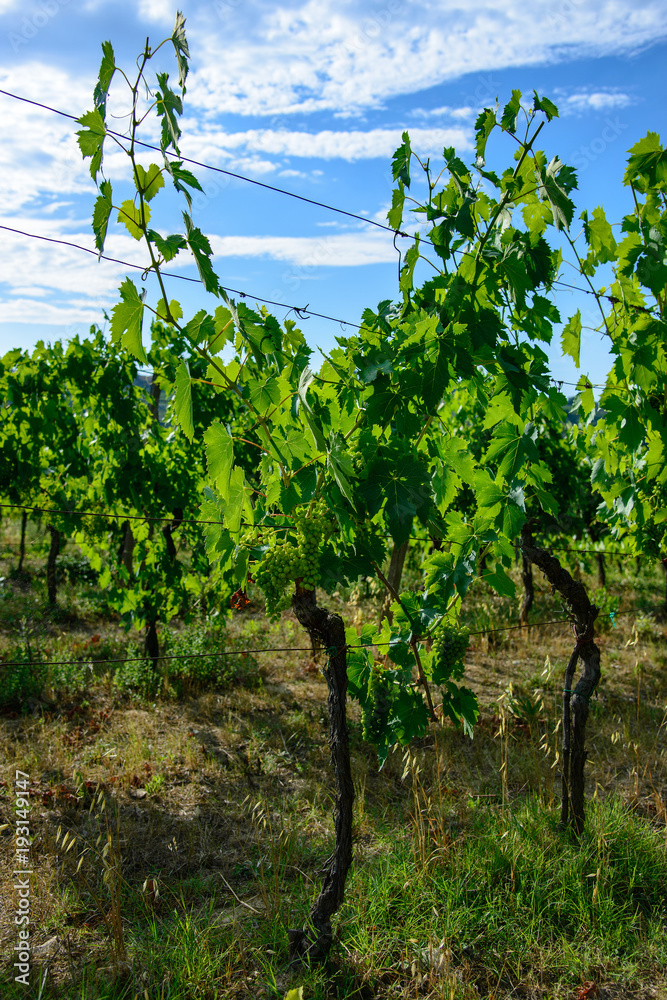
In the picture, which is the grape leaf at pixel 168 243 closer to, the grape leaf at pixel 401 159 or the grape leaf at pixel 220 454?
the grape leaf at pixel 220 454

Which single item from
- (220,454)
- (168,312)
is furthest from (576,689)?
(168,312)

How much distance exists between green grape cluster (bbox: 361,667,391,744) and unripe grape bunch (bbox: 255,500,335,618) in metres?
0.74

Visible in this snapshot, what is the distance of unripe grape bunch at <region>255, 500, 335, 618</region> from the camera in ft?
5.58

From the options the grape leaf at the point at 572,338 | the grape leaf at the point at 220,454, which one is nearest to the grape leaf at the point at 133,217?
the grape leaf at the point at 220,454

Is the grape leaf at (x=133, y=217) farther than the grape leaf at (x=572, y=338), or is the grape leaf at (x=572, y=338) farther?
the grape leaf at (x=572, y=338)

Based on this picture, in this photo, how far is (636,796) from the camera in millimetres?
3340

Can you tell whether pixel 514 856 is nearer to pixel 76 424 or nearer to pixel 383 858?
pixel 383 858

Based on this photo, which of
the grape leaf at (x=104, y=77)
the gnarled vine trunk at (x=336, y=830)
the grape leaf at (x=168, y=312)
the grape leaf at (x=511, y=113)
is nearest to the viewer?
the grape leaf at (x=104, y=77)

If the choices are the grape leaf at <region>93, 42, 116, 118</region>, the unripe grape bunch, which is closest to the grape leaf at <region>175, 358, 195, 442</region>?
the unripe grape bunch

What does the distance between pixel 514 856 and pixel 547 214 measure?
263 centimetres

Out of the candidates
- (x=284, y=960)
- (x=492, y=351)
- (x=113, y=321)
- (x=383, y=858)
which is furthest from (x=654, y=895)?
(x=113, y=321)

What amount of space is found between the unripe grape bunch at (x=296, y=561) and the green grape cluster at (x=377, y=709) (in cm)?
74

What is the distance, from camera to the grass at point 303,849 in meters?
2.36

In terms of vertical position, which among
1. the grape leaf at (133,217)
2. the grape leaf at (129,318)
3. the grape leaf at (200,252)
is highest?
the grape leaf at (133,217)
